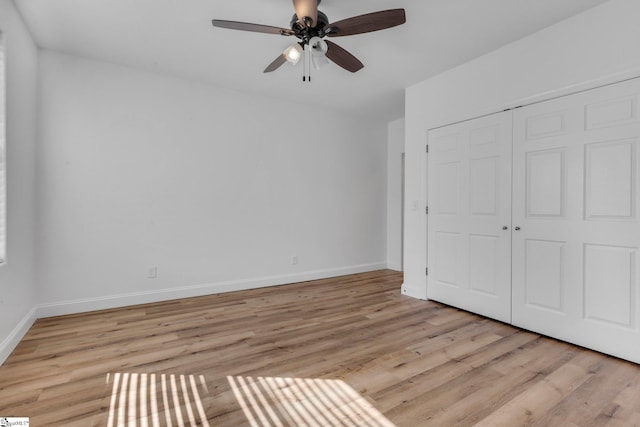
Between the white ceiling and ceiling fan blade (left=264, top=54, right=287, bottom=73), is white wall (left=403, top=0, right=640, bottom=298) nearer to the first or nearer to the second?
the white ceiling

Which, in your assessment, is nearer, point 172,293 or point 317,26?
point 317,26

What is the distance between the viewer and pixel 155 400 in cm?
175

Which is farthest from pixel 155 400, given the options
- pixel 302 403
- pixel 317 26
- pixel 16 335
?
pixel 317 26

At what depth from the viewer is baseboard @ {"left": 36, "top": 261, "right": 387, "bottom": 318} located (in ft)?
10.3

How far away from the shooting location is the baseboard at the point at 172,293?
313cm

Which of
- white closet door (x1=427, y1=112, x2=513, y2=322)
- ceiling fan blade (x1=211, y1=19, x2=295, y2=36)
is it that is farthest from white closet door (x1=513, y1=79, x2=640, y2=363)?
ceiling fan blade (x1=211, y1=19, x2=295, y2=36)

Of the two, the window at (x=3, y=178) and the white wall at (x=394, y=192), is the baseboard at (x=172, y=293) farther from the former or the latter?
the window at (x=3, y=178)

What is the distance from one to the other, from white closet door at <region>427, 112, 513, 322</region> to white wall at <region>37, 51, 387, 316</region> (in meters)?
1.80

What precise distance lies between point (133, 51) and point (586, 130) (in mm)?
4228

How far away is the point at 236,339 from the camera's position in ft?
8.50

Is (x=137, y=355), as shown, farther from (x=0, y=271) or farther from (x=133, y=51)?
(x=133, y=51)

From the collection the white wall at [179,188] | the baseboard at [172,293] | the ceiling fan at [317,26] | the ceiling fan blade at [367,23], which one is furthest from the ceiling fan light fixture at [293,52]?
the baseboard at [172,293]

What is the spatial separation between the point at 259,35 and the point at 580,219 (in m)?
3.19

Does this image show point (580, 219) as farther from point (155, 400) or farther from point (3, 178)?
point (3, 178)
